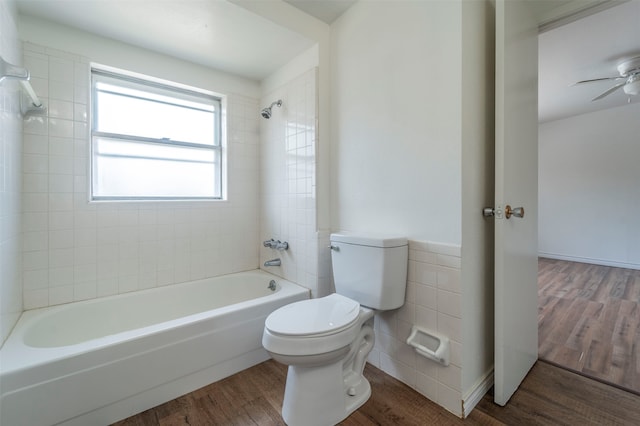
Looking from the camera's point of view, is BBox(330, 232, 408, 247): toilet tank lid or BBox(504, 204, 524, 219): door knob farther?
BBox(330, 232, 408, 247): toilet tank lid

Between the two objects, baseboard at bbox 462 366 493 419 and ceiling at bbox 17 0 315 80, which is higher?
ceiling at bbox 17 0 315 80

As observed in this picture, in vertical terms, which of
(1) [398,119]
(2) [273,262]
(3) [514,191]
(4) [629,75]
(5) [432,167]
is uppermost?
(4) [629,75]

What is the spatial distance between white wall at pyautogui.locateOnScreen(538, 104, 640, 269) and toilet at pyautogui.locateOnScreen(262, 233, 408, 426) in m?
4.84

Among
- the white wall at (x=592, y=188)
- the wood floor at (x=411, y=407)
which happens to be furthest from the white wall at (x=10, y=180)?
the white wall at (x=592, y=188)

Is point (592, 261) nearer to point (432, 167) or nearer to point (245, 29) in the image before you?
point (432, 167)

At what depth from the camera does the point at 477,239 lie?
54.9 inches

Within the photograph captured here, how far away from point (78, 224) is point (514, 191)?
2630mm

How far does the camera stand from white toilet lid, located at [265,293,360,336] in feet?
3.92

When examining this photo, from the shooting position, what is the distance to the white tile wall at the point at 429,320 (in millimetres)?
1295

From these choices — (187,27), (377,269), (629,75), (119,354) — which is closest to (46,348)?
(119,354)

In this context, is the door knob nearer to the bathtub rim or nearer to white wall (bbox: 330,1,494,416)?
white wall (bbox: 330,1,494,416)

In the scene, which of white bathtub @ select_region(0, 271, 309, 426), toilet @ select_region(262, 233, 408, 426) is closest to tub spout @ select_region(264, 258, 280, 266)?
white bathtub @ select_region(0, 271, 309, 426)

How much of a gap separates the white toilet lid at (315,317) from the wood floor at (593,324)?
4.74ft

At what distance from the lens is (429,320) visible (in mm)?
1396
